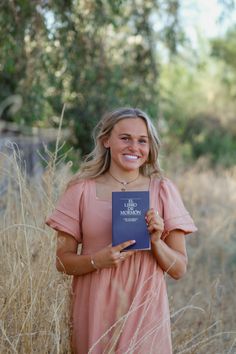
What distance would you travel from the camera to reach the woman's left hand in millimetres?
2656

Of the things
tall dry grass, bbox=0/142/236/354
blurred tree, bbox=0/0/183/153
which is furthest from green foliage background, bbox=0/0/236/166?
tall dry grass, bbox=0/142/236/354

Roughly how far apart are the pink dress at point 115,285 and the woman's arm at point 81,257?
44mm

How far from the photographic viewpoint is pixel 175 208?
9.38ft

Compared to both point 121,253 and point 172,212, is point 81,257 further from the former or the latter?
point 172,212

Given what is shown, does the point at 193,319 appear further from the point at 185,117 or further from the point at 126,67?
the point at 185,117

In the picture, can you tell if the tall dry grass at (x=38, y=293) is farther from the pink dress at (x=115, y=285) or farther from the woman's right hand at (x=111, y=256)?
the woman's right hand at (x=111, y=256)

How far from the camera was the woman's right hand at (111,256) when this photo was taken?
8.69 ft

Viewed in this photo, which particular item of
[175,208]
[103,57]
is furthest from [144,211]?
[103,57]

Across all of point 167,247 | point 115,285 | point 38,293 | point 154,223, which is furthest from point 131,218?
point 38,293

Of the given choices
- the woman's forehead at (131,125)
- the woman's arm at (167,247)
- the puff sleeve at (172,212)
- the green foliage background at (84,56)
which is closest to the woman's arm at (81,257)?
the woman's arm at (167,247)

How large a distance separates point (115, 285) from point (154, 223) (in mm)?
327

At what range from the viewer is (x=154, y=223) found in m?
2.65

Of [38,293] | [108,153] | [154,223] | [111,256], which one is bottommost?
[38,293]

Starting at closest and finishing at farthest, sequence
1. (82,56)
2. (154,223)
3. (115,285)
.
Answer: (154,223) → (115,285) → (82,56)
